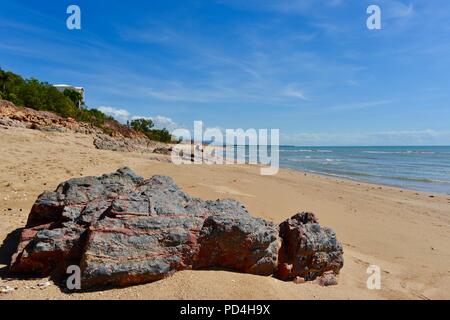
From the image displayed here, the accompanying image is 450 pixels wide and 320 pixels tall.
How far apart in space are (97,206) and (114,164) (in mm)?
10827

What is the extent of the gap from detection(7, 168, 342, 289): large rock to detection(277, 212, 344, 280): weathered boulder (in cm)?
1

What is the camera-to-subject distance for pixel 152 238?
440cm

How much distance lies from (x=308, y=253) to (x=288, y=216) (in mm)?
4259

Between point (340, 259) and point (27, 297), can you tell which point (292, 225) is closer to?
point (340, 259)

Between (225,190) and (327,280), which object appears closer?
(327,280)

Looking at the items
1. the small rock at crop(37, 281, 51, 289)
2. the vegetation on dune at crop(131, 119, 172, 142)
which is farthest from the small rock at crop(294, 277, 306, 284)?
the vegetation on dune at crop(131, 119, 172, 142)

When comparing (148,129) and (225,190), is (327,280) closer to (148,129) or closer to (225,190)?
(225,190)

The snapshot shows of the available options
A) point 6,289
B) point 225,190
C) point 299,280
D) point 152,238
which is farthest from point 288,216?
point 6,289

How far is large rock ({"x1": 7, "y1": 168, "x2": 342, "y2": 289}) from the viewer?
13.9 ft

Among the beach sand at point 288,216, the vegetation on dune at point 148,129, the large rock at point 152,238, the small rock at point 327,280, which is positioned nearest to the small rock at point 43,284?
the beach sand at point 288,216

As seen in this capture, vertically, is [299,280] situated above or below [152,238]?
below

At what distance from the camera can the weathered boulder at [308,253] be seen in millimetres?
5039

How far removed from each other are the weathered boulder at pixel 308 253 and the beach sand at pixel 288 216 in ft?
0.85

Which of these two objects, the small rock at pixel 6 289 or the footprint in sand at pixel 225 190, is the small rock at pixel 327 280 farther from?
the footprint in sand at pixel 225 190
